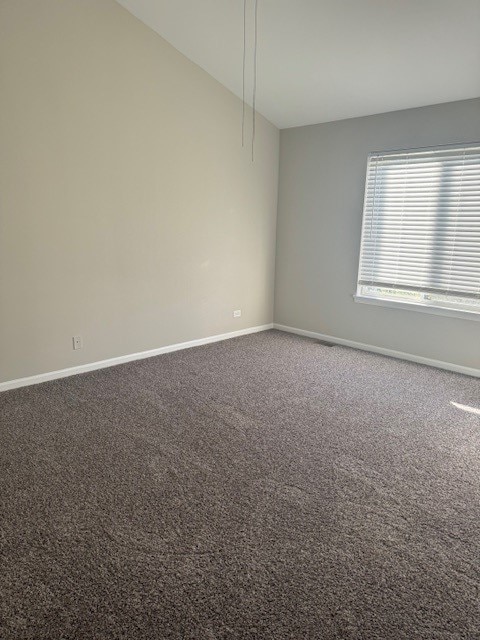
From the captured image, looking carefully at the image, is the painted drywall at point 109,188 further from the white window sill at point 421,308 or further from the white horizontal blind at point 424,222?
the white window sill at point 421,308

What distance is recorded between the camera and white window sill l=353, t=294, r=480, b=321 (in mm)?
3930

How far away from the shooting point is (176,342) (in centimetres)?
455

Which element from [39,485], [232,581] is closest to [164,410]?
[39,485]

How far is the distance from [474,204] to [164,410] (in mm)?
3224

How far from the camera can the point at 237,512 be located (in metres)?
2.01

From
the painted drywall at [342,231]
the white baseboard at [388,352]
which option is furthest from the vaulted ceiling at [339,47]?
the white baseboard at [388,352]

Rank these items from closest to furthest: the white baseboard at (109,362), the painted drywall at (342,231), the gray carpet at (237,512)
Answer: the gray carpet at (237,512) → the white baseboard at (109,362) → the painted drywall at (342,231)

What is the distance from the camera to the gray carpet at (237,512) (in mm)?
1479

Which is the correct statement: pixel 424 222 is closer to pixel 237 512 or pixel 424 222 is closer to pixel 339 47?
pixel 339 47

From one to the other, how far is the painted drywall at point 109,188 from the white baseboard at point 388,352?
1.00 metres

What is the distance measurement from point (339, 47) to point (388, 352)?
2898 millimetres

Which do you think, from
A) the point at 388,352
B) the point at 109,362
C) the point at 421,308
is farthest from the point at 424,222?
the point at 109,362

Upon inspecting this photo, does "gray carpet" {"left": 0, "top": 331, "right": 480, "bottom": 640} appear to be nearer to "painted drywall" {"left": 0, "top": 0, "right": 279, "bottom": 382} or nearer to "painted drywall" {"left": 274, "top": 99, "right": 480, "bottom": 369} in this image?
"painted drywall" {"left": 0, "top": 0, "right": 279, "bottom": 382}

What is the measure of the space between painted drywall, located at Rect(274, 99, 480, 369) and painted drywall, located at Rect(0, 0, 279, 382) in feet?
1.92
